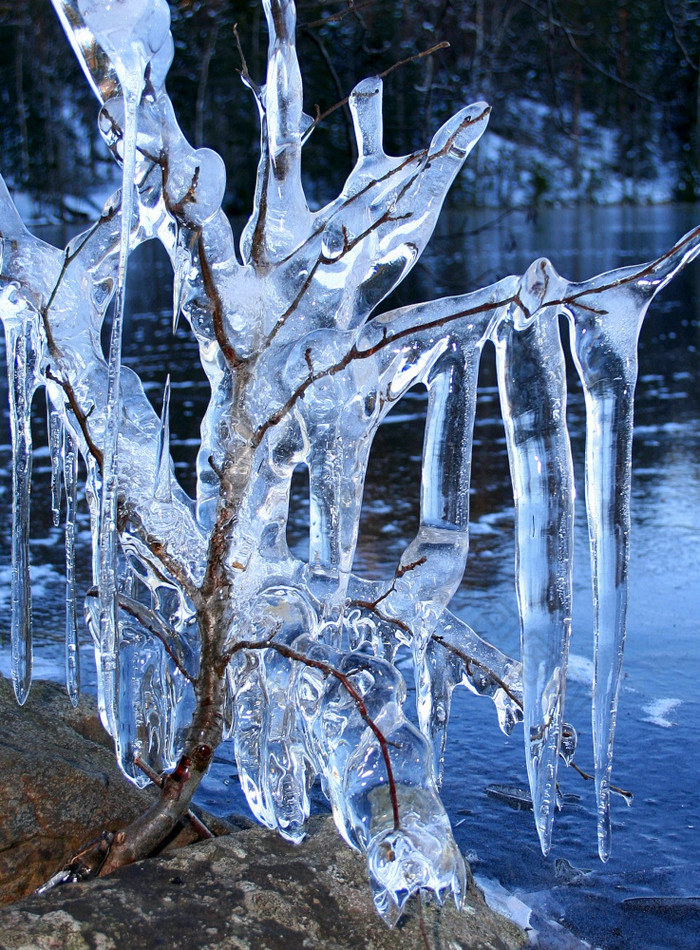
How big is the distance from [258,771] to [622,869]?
2.38 feet

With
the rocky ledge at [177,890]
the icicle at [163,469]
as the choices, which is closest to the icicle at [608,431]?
the rocky ledge at [177,890]

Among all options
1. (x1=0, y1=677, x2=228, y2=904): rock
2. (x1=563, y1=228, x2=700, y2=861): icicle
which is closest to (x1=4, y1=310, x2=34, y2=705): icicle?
(x1=0, y1=677, x2=228, y2=904): rock

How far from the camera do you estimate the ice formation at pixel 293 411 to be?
1.67 metres

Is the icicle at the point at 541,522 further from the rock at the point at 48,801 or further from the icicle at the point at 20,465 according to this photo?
the icicle at the point at 20,465

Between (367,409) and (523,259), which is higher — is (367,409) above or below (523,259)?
below

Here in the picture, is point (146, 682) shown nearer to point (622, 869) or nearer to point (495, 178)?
point (622, 869)

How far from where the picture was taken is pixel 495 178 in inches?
844

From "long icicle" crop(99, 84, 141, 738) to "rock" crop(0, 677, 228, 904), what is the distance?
14.1 inches

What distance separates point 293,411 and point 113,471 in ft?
1.01

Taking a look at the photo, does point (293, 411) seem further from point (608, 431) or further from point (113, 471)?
point (608, 431)

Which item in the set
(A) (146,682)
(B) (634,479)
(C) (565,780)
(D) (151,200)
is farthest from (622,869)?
(B) (634,479)

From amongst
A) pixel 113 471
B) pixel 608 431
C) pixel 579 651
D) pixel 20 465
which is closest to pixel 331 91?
pixel 579 651

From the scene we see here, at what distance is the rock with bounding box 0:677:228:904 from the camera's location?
178 cm

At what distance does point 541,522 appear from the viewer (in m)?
1.70
